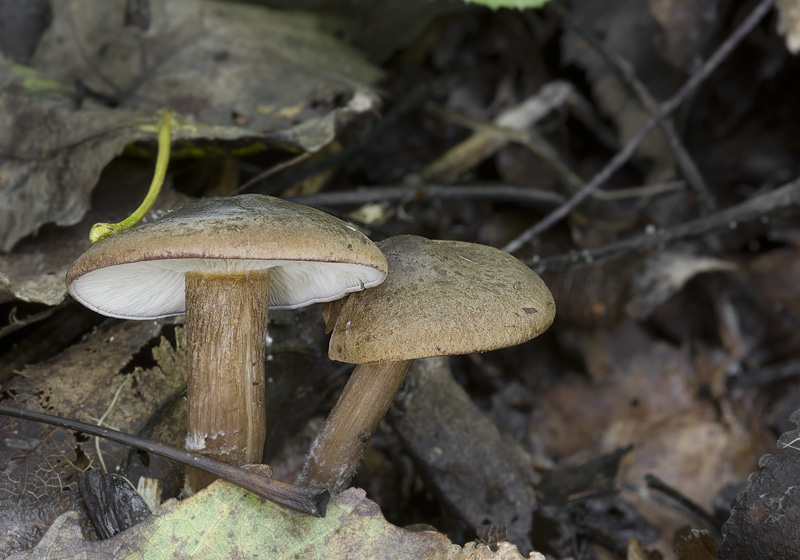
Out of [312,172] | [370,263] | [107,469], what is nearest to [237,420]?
[107,469]

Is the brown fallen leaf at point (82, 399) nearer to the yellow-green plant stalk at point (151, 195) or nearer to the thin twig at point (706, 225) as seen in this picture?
the yellow-green plant stalk at point (151, 195)

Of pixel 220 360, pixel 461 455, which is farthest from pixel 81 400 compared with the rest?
pixel 461 455

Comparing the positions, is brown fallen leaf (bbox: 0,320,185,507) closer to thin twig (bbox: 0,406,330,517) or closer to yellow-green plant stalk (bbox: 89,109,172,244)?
thin twig (bbox: 0,406,330,517)

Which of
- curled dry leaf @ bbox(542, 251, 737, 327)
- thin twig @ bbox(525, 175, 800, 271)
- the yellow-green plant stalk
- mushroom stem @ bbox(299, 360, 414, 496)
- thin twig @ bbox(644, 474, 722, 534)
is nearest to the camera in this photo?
the yellow-green plant stalk

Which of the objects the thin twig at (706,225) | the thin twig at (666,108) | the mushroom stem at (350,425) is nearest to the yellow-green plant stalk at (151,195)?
the mushroom stem at (350,425)

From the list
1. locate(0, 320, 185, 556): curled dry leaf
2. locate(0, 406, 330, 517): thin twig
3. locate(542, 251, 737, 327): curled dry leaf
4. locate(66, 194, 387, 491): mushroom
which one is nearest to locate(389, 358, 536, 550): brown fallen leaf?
locate(66, 194, 387, 491): mushroom

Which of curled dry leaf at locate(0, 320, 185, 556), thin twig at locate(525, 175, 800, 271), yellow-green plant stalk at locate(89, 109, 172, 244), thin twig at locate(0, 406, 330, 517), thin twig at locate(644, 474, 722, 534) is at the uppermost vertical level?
thin twig at locate(525, 175, 800, 271)

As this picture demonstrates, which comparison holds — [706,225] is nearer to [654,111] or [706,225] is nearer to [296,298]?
[654,111]
